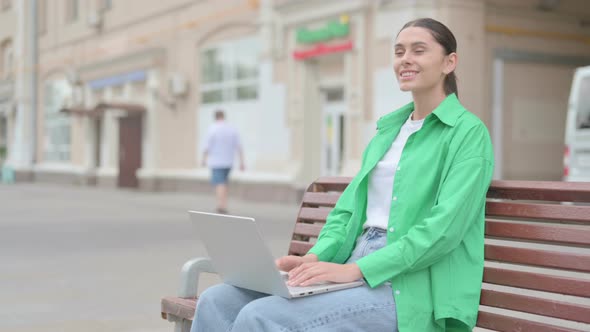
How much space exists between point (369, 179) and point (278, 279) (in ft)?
2.27

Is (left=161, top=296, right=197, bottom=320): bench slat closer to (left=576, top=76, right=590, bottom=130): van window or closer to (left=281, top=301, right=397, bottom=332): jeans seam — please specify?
(left=281, top=301, right=397, bottom=332): jeans seam

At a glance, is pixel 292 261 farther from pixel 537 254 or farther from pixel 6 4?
pixel 6 4

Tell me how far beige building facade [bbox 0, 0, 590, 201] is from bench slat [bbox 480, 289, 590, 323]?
482 inches

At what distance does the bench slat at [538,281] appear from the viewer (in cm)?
264

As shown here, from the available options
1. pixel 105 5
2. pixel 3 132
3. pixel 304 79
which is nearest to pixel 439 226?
pixel 304 79

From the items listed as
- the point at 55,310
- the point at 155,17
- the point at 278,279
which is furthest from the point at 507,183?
the point at 155,17

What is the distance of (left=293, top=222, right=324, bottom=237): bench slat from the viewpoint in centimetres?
379

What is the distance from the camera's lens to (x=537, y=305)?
8.99 ft

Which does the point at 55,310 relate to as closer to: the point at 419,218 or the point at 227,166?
the point at 419,218

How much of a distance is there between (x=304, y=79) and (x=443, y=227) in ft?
48.8

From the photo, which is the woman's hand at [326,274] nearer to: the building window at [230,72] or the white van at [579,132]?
the white van at [579,132]

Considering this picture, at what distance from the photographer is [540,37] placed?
16609mm

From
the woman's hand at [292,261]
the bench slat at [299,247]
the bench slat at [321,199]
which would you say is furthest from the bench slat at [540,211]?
the bench slat at [299,247]

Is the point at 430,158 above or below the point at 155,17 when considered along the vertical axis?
below
